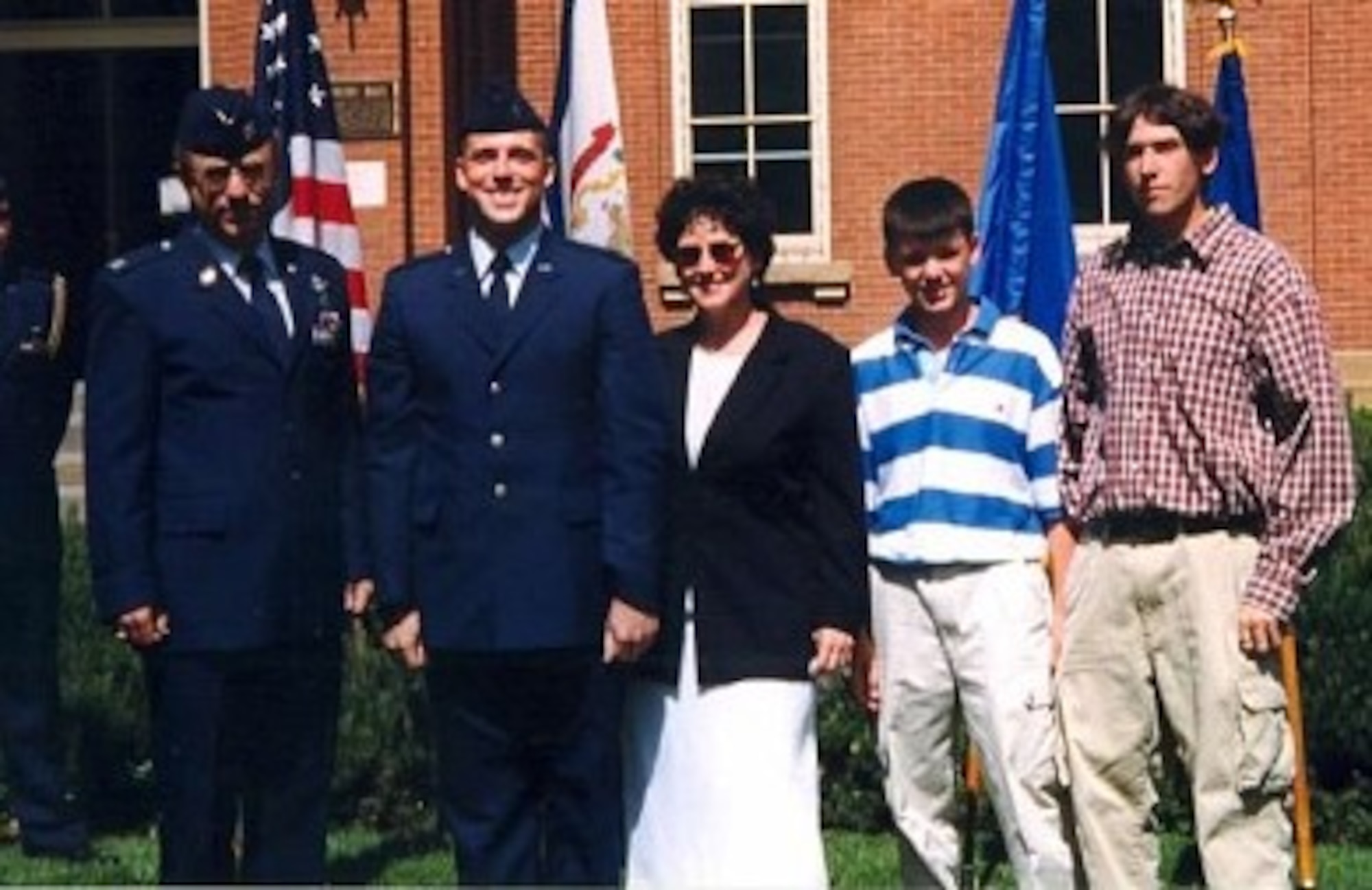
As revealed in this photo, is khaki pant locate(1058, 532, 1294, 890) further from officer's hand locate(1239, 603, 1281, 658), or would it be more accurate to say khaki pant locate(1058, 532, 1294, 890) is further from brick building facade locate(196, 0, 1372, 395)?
brick building facade locate(196, 0, 1372, 395)

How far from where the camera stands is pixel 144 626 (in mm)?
7422

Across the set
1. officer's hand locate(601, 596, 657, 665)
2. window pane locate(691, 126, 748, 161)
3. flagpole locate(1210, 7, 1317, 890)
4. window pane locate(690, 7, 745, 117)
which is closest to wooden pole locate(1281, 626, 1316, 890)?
flagpole locate(1210, 7, 1317, 890)

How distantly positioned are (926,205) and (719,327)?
2.53 ft

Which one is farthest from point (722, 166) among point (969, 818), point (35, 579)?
point (969, 818)

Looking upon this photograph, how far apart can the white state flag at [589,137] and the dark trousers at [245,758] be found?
3.67 m

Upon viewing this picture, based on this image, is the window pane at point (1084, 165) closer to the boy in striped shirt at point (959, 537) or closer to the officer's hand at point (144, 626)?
the boy in striped shirt at point (959, 537)

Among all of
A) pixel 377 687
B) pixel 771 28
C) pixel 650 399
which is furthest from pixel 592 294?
pixel 771 28

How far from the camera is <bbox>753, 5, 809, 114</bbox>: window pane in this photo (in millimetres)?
22094

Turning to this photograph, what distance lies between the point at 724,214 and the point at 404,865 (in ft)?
12.2

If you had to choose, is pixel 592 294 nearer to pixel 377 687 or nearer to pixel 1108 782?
pixel 1108 782

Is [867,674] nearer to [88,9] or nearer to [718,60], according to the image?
[718,60]

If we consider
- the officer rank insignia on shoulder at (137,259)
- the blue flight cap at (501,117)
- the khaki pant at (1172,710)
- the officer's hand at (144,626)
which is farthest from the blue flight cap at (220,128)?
the khaki pant at (1172,710)

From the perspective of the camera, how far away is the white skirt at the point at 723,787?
7.40 m

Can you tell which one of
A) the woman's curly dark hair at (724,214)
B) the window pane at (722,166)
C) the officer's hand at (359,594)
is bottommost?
the officer's hand at (359,594)
